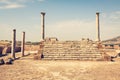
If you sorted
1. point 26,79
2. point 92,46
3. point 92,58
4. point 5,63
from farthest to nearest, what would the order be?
point 92,46 < point 92,58 < point 5,63 < point 26,79

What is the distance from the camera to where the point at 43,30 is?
24453 mm

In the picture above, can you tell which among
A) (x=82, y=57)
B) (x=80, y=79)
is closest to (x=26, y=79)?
(x=80, y=79)

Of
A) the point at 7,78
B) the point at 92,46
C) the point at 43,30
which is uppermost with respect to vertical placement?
the point at 43,30

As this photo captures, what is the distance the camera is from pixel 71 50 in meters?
21.0

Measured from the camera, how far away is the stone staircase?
19484mm

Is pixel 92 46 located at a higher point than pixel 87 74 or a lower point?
higher

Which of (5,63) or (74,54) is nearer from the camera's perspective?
(5,63)

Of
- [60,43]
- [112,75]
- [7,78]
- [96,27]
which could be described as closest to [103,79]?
[112,75]

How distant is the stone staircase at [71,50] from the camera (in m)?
19.5

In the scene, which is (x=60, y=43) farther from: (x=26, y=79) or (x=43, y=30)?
(x=26, y=79)

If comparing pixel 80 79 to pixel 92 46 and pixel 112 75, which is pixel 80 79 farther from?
pixel 92 46

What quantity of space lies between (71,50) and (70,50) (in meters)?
0.12

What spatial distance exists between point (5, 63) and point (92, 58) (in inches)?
346

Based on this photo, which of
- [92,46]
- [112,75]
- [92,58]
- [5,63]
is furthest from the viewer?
[92,46]
